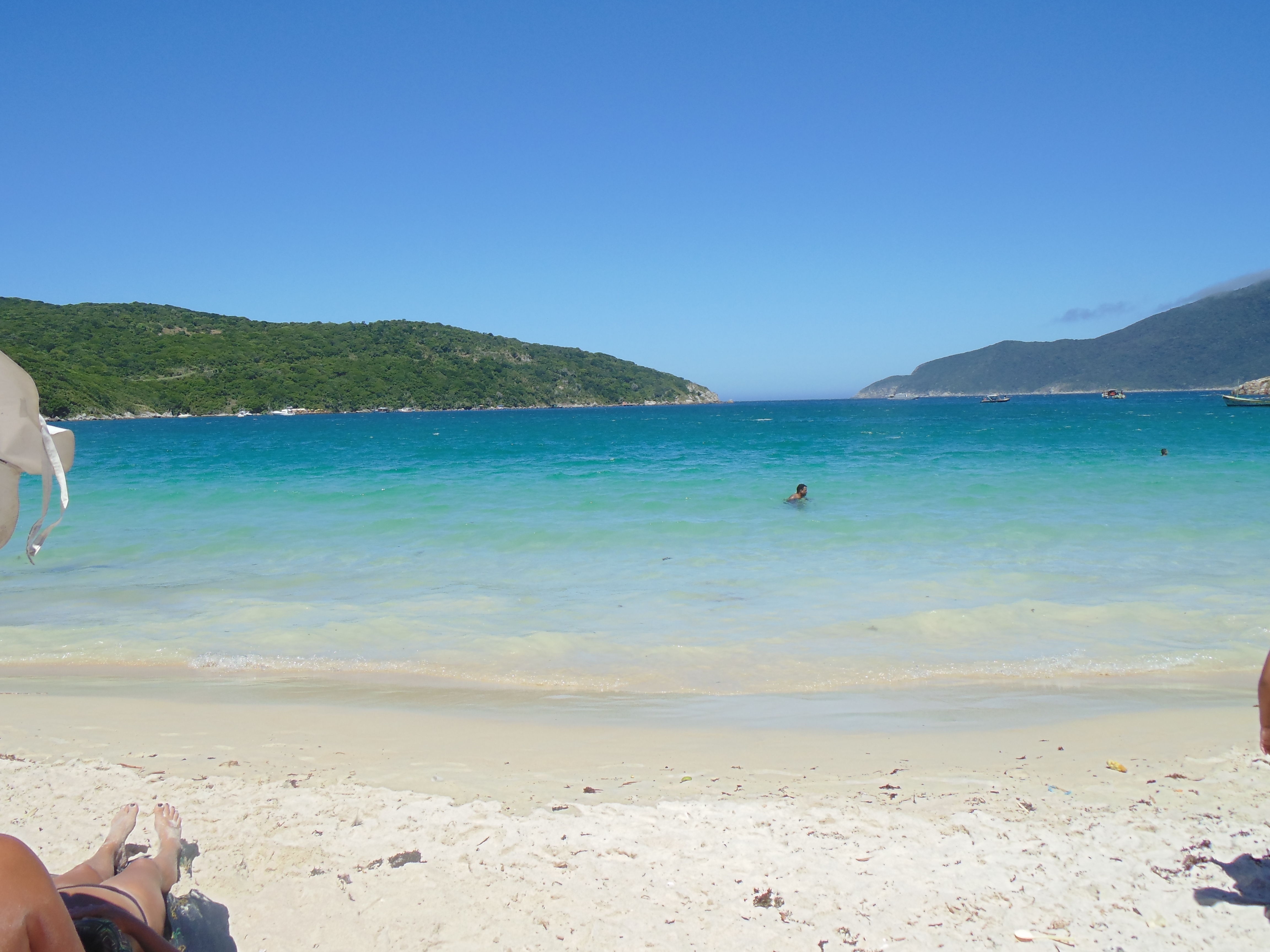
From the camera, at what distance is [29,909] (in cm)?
189

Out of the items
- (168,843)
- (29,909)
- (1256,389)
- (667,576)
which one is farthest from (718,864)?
(1256,389)

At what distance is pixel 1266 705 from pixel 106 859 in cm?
430

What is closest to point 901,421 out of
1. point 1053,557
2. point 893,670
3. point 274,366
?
point 1053,557

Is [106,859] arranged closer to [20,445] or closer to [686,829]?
[20,445]

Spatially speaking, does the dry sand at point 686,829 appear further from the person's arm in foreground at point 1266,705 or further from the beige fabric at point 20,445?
the beige fabric at point 20,445

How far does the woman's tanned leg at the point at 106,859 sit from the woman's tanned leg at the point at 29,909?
2.79 feet

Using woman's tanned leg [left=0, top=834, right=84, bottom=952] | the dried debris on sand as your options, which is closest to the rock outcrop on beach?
the dried debris on sand

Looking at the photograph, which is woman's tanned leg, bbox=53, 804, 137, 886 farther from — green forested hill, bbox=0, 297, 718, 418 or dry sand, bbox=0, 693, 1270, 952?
green forested hill, bbox=0, 297, 718, 418

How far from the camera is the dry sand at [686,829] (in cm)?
327

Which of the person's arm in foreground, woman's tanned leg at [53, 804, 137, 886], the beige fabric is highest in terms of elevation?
the beige fabric

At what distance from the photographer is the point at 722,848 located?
3.82 metres

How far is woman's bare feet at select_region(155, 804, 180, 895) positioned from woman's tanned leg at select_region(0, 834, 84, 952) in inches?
52.0

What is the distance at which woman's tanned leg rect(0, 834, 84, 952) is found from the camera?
6.07 ft

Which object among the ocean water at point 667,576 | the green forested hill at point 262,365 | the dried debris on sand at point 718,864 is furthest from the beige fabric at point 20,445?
the green forested hill at point 262,365
